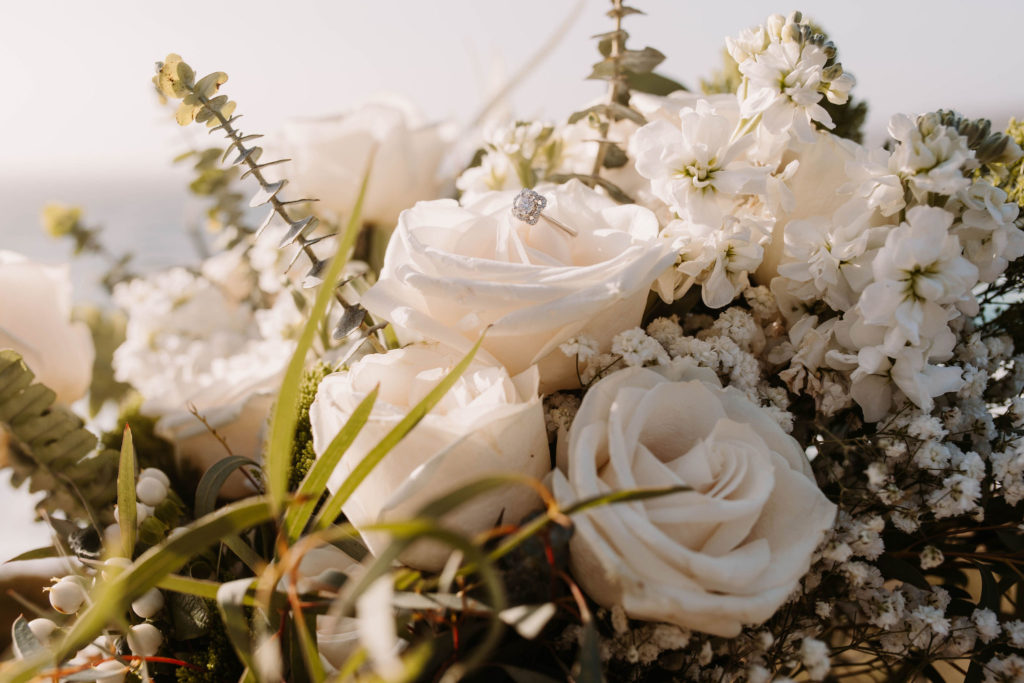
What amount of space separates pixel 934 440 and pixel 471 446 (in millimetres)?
361

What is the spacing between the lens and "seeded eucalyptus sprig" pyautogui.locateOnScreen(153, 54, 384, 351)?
54cm

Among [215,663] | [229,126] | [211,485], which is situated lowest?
[215,663]

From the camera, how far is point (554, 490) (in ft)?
1.30

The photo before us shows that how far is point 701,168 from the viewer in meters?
0.54

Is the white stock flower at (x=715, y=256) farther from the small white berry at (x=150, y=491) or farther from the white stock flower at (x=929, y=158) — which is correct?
the small white berry at (x=150, y=491)

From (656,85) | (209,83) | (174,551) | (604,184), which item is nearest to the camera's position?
(174,551)

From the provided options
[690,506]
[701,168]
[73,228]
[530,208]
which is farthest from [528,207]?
[73,228]

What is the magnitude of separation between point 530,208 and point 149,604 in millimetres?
409

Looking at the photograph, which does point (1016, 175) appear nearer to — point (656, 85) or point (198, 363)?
point (656, 85)

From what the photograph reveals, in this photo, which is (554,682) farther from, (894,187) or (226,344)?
(226,344)

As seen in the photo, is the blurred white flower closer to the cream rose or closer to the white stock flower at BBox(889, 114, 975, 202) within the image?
the cream rose

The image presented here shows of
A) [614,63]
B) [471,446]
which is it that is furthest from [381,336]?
[614,63]

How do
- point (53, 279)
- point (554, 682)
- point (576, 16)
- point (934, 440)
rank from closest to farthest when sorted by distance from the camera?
point (554, 682)
point (934, 440)
point (53, 279)
point (576, 16)

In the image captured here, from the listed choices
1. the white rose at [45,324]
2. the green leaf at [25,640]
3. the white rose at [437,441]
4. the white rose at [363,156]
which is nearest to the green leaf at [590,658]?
the white rose at [437,441]
